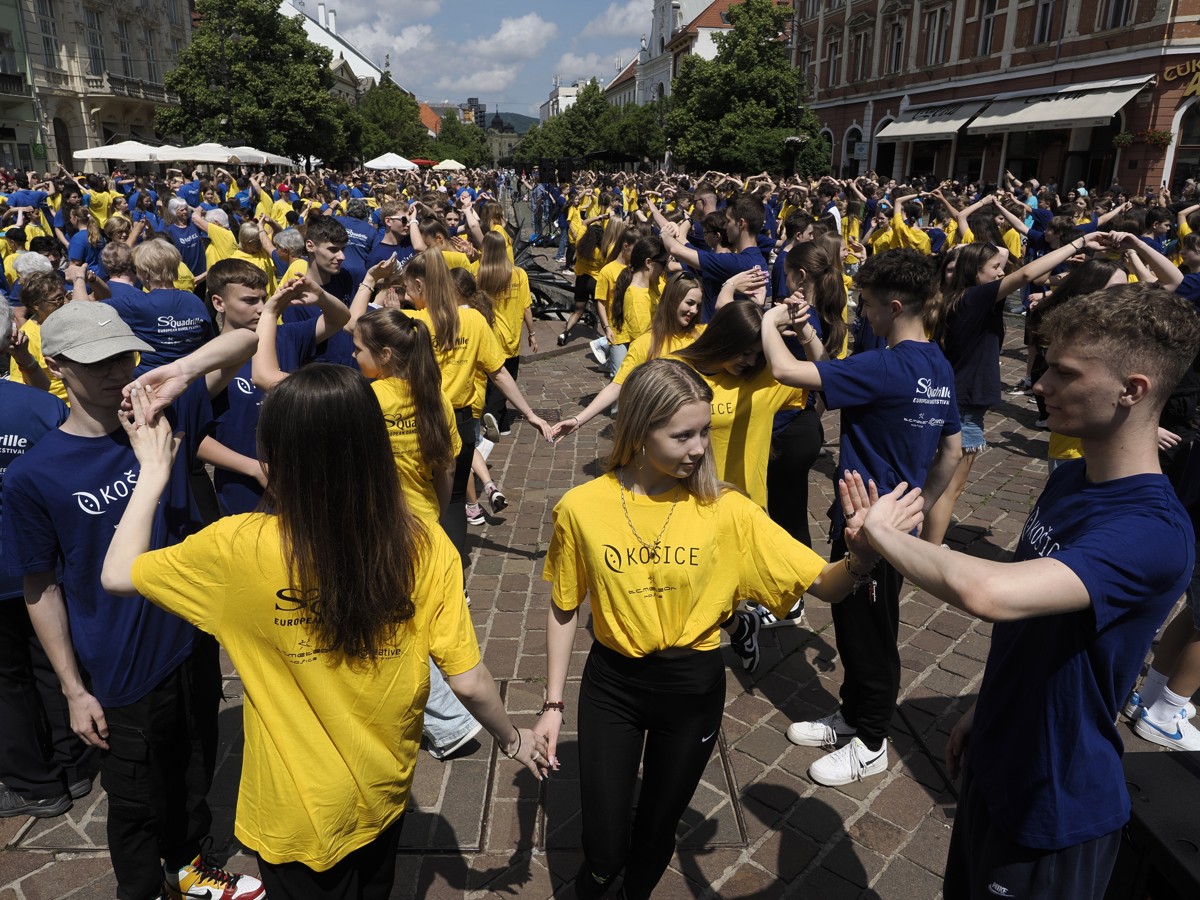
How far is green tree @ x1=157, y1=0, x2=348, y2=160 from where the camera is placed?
39906mm

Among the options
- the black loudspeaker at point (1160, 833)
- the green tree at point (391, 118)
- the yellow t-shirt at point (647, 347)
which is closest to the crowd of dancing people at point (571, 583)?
the black loudspeaker at point (1160, 833)

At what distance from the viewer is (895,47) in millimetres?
41438

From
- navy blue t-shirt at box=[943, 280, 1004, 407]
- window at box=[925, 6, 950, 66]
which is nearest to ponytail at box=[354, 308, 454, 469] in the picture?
navy blue t-shirt at box=[943, 280, 1004, 407]

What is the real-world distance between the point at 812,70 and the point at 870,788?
54.9 meters

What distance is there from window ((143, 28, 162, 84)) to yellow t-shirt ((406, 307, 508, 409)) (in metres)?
56.0

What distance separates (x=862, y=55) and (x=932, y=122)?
1027cm

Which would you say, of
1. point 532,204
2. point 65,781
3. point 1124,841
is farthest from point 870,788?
point 532,204

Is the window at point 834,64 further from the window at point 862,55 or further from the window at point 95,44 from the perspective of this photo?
the window at point 95,44

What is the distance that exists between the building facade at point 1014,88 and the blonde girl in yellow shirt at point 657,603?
1228 inches

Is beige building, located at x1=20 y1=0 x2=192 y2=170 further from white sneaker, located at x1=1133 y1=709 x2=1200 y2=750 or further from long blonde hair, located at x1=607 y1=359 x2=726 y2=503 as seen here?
white sneaker, located at x1=1133 y1=709 x2=1200 y2=750

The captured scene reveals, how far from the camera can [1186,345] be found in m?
1.81

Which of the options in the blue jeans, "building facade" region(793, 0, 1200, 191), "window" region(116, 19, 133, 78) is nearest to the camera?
the blue jeans

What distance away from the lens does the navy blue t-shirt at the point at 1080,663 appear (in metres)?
1.75

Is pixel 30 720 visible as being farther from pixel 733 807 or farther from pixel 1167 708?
pixel 1167 708
